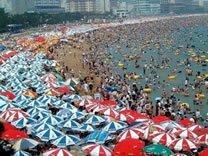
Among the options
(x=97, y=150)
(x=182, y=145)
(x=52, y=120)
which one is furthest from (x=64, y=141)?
(x=182, y=145)

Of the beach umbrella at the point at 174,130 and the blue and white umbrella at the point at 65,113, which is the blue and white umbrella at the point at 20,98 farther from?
the beach umbrella at the point at 174,130

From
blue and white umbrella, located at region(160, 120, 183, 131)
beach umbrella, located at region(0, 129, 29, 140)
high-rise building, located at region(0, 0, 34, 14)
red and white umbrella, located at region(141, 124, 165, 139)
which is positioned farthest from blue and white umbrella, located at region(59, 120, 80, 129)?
high-rise building, located at region(0, 0, 34, 14)

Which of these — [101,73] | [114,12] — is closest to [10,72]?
[101,73]

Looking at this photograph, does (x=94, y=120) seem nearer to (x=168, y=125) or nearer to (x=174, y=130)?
(x=168, y=125)

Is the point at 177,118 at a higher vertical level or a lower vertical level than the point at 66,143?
lower

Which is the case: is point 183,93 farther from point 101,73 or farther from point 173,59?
point 173,59

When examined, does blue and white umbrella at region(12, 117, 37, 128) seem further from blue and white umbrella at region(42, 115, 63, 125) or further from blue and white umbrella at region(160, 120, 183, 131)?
blue and white umbrella at region(160, 120, 183, 131)
